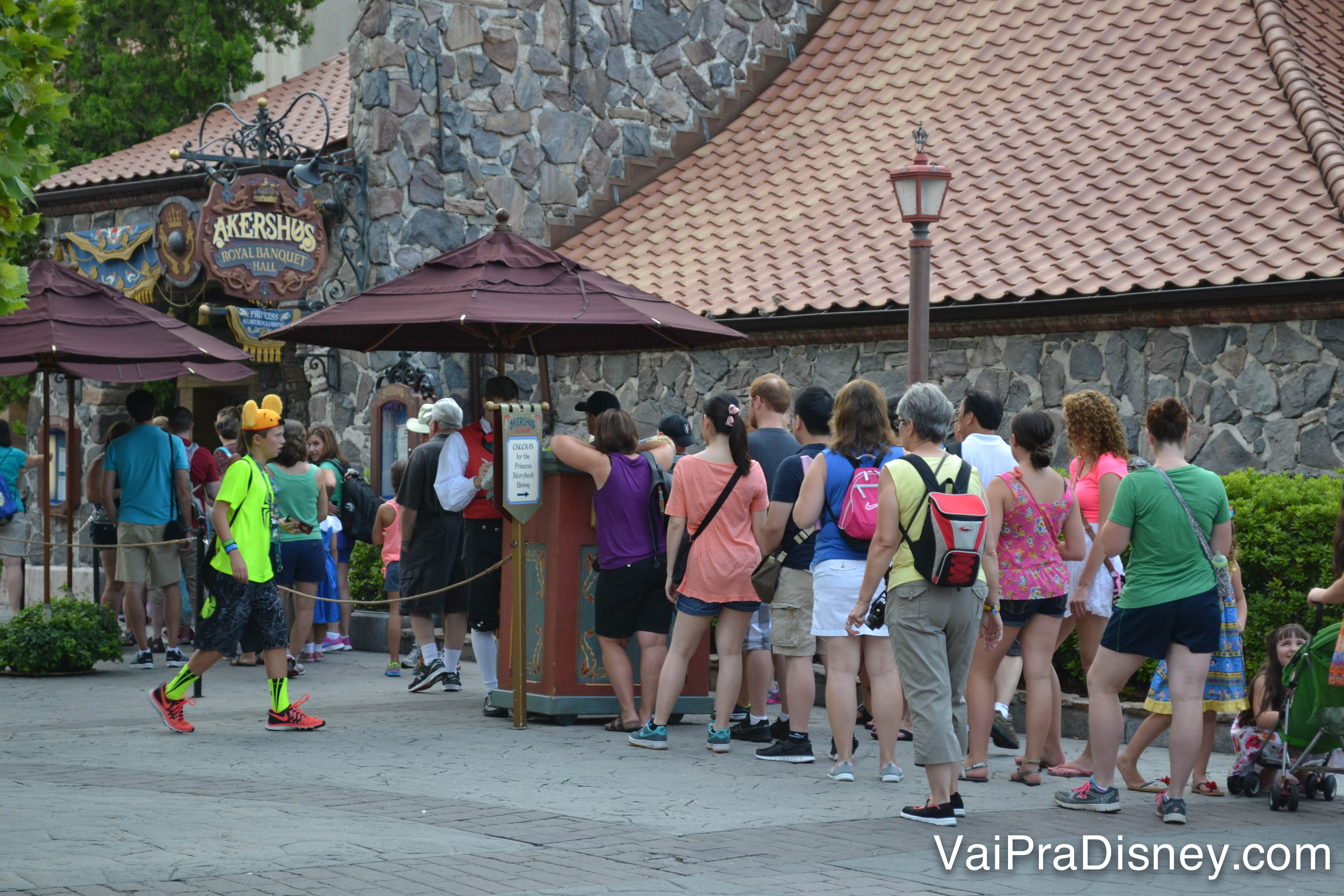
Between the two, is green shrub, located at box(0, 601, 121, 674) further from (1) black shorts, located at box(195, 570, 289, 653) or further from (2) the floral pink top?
(2) the floral pink top

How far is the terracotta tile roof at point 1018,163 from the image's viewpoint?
461 inches

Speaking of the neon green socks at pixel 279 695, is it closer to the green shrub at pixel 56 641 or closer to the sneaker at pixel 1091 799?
the green shrub at pixel 56 641

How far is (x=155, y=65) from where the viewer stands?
20219mm

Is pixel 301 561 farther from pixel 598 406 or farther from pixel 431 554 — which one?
pixel 598 406

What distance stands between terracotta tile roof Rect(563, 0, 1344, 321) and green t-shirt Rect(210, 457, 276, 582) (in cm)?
579

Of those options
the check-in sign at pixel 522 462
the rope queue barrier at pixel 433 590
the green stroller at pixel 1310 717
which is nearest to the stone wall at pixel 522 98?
the rope queue barrier at pixel 433 590

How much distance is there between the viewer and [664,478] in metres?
9.04

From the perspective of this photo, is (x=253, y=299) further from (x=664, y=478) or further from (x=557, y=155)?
(x=664, y=478)

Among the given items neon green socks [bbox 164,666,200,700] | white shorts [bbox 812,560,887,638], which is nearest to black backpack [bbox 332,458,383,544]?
neon green socks [bbox 164,666,200,700]

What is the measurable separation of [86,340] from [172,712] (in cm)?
347

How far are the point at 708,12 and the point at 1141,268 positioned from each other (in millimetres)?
7434

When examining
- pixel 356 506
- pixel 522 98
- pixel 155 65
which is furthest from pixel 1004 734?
pixel 155 65

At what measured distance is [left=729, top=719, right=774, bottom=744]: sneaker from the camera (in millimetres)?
8812

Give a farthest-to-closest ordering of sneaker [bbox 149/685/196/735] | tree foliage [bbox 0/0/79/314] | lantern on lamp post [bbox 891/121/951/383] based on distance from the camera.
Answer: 1. lantern on lamp post [bbox 891/121/951/383]
2. sneaker [bbox 149/685/196/735]
3. tree foliage [bbox 0/0/79/314]
